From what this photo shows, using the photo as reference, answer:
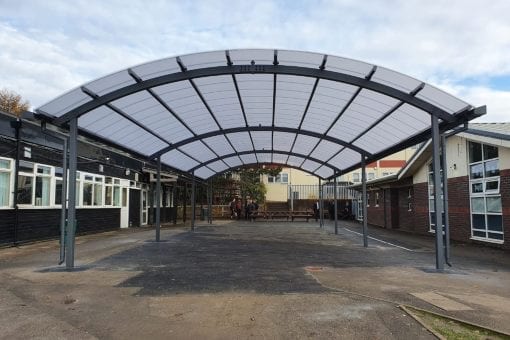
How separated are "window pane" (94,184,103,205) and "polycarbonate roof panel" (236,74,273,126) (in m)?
8.93

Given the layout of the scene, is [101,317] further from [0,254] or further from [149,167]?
[149,167]

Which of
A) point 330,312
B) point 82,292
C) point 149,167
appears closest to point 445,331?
point 330,312

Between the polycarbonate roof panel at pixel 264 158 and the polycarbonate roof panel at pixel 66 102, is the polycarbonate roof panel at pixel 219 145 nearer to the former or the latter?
the polycarbonate roof panel at pixel 264 158

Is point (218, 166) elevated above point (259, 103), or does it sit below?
below

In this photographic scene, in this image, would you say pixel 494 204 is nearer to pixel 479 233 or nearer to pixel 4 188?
pixel 479 233

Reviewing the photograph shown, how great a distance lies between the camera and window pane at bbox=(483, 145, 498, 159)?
45.7ft

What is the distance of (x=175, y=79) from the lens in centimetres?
893

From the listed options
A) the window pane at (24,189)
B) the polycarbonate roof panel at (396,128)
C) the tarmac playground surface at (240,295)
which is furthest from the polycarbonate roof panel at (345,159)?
the window pane at (24,189)

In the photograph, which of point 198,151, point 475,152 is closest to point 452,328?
point 475,152

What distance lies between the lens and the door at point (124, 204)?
874 inches

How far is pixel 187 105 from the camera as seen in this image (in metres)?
11.0

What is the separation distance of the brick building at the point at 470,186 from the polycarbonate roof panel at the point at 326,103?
429cm

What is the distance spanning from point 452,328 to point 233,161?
18.1 m

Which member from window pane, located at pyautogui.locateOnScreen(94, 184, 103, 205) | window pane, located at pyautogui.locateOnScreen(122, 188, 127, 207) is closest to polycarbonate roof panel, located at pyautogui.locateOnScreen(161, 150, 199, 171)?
window pane, located at pyautogui.locateOnScreen(94, 184, 103, 205)
